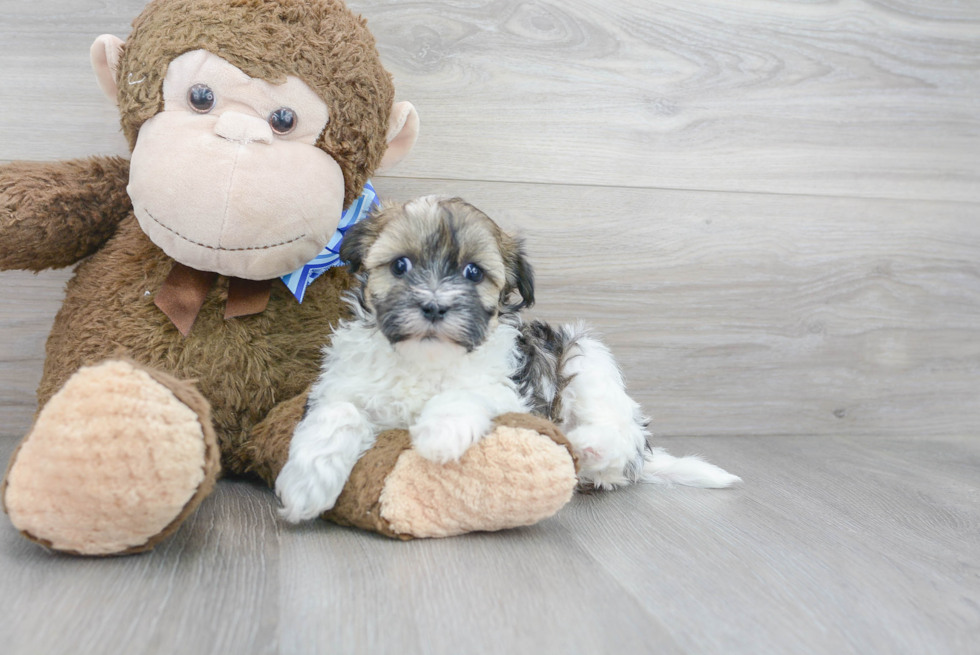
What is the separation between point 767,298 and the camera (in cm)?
209

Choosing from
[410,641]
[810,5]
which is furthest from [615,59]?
[410,641]

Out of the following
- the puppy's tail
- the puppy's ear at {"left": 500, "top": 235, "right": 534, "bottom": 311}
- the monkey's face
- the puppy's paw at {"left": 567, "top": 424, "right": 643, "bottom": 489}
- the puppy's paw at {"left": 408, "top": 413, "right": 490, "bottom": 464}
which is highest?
the monkey's face

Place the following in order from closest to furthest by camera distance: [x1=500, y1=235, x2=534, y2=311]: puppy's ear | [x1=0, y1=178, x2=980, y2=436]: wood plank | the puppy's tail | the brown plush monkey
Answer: the brown plush monkey → [x1=500, y1=235, x2=534, y2=311]: puppy's ear → the puppy's tail → [x1=0, y1=178, x2=980, y2=436]: wood plank

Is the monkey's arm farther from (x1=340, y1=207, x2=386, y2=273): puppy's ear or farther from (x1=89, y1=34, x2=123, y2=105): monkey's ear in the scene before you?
A: (x1=340, y1=207, x2=386, y2=273): puppy's ear

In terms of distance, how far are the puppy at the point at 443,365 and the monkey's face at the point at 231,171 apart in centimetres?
12

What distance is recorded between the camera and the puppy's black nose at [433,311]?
46.8 inches

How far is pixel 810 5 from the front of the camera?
1973 mm

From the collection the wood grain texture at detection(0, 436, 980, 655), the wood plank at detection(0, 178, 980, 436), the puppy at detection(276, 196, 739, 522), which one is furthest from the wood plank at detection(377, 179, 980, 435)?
the wood grain texture at detection(0, 436, 980, 655)

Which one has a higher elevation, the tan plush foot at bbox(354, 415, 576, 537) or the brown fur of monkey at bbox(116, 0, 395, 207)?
the brown fur of monkey at bbox(116, 0, 395, 207)

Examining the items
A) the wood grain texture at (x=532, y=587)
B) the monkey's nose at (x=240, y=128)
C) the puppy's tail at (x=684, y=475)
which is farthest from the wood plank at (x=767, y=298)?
the wood grain texture at (x=532, y=587)

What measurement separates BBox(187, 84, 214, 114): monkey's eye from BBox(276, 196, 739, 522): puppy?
0.32m

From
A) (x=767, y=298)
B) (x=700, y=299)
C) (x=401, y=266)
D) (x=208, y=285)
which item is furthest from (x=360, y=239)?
(x=767, y=298)

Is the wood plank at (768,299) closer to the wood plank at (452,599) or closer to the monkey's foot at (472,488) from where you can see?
the monkey's foot at (472,488)

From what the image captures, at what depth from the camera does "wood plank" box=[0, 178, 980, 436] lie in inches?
76.8
